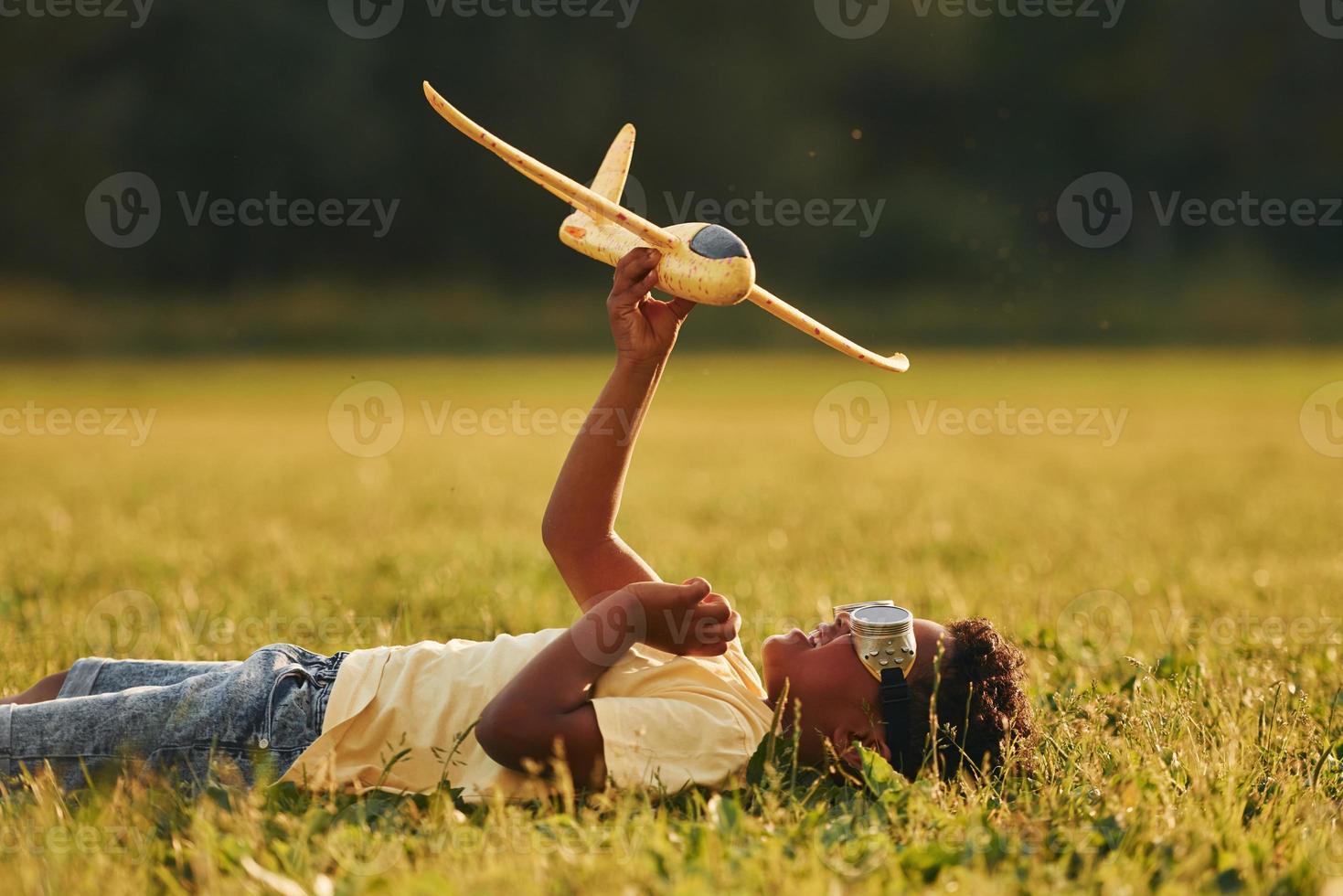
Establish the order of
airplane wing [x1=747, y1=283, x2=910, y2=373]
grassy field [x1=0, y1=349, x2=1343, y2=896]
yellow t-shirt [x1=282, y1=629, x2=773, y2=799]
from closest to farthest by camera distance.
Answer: grassy field [x1=0, y1=349, x2=1343, y2=896], yellow t-shirt [x1=282, y1=629, x2=773, y2=799], airplane wing [x1=747, y1=283, x2=910, y2=373]

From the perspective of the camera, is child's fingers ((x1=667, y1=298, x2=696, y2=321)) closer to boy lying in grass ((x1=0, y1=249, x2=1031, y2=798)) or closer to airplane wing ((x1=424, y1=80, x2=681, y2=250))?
boy lying in grass ((x1=0, y1=249, x2=1031, y2=798))

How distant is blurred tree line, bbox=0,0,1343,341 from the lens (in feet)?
78.8

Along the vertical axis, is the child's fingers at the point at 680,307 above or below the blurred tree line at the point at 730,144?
below

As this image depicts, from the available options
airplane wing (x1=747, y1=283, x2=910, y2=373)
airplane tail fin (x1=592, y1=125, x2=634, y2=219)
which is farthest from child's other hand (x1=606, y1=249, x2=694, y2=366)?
airplane tail fin (x1=592, y1=125, x2=634, y2=219)

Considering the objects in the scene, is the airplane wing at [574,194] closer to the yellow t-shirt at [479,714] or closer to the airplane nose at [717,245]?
the airplane nose at [717,245]

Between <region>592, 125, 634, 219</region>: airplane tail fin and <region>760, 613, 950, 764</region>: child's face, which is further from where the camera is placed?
<region>592, 125, 634, 219</region>: airplane tail fin

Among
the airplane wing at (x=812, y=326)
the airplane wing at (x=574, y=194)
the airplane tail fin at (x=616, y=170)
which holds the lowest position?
the airplane wing at (x=812, y=326)

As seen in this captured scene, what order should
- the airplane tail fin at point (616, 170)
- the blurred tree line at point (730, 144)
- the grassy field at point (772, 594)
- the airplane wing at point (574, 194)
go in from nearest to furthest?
the grassy field at point (772, 594) < the airplane wing at point (574, 194) < the airplane tail fin at point (616, 170) < the blurred tree line at point (730, 144)

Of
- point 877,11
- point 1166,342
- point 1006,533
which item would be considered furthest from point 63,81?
point 1006,533

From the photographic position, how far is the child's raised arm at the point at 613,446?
8.62ft

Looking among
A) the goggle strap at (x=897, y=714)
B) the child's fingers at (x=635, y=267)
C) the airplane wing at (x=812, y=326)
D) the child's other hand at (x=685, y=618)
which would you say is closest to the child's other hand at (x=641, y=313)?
the child's fingers at (x=635, y=267)

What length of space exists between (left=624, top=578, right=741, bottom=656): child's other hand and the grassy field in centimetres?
31

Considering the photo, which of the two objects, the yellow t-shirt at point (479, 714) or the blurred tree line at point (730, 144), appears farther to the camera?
the blurred tree line at point (730, 144)

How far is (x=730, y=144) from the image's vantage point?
25.8 metres
